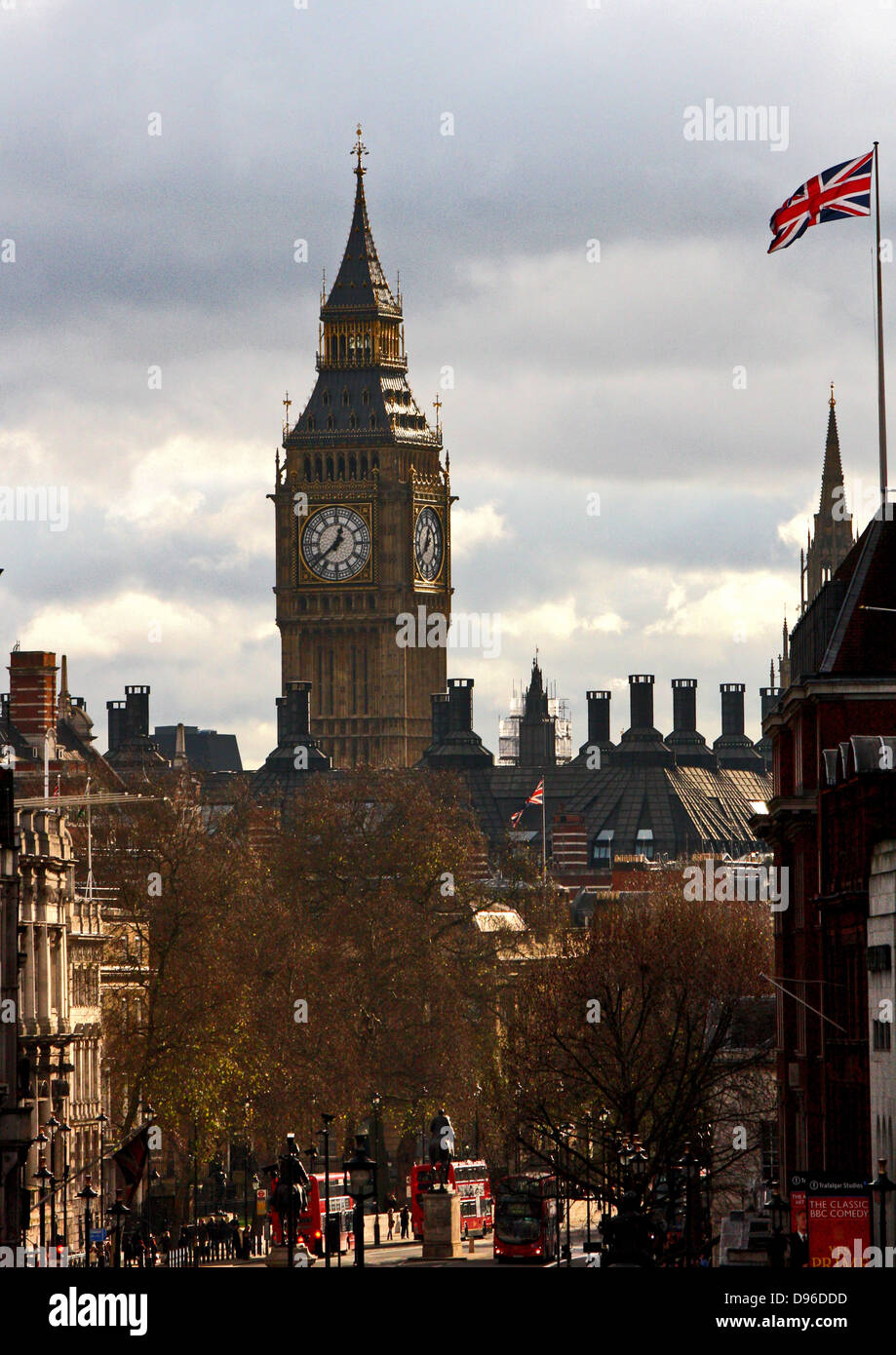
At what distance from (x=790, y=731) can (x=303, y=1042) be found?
43.7 meters

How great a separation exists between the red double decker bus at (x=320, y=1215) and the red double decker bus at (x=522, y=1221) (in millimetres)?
4112

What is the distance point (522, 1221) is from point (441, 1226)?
2696 mm

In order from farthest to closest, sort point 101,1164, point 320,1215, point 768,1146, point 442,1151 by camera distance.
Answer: point 101,1164
point 442,1151
point 320,1215
point 768,1146

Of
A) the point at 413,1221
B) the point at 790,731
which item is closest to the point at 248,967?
the point at 413,1221

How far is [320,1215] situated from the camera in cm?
9381

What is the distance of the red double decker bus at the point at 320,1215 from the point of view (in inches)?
3509

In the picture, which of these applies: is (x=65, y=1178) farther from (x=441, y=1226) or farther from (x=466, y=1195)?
(x=466, y=1195)

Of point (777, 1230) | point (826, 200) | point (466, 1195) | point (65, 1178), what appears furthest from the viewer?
point (466, 1195)

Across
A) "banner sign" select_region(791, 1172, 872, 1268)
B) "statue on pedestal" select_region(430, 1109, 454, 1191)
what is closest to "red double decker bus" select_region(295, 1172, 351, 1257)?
"statue on pedestal" select_region(430, 1109, 454, 1191)

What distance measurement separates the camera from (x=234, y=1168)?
14450 cm

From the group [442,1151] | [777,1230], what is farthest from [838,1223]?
[442,1151]

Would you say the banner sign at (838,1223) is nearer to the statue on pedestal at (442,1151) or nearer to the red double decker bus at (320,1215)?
the red double decker bus at (320,1215)

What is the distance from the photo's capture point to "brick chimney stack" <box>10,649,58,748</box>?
462 feet

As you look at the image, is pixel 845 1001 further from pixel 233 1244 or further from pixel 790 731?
pixel 233 1244
